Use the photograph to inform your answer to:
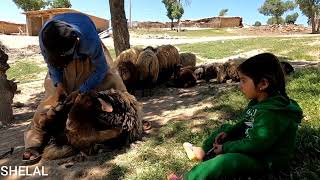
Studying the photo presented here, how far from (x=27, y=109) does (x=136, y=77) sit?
9.14 feet

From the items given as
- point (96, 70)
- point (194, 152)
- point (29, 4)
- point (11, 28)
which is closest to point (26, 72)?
point (96, 70)

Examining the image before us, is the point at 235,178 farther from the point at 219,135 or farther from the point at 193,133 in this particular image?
the point at 193,133

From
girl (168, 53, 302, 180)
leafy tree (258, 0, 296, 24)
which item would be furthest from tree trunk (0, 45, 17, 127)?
leafy tree (258, 0, 296, 24)

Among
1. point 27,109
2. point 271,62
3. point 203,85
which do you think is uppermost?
point 271,62

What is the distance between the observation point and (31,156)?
460cm

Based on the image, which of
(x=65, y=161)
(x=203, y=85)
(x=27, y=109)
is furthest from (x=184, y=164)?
(x=27, y=109)

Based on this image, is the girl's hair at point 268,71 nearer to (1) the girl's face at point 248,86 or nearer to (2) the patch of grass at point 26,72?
(1) the girl's face at point 248,86

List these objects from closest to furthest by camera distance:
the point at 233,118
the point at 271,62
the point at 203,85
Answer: the point at 271,62
the point at 233,118
the point at 203,85

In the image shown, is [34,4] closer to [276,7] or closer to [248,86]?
[276,7]

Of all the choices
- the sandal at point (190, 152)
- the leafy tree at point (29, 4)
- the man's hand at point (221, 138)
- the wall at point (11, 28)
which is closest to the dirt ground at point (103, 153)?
the sandal at point (190, 152)

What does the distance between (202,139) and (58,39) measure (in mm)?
1862

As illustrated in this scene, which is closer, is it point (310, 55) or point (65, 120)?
point (65, 120)

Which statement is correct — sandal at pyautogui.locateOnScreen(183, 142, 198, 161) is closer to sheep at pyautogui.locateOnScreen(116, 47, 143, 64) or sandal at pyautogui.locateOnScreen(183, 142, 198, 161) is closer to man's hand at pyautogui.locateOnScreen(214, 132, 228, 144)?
man's hand at pyautogui.locateOnScreen(214, 132, 228, 144)

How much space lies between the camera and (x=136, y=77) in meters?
8.32
